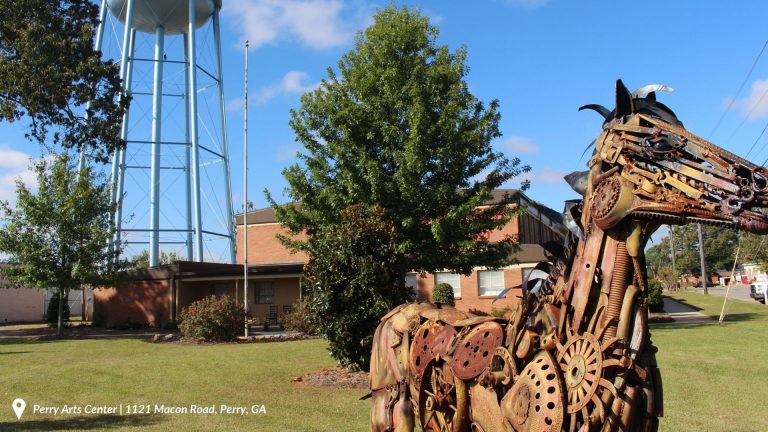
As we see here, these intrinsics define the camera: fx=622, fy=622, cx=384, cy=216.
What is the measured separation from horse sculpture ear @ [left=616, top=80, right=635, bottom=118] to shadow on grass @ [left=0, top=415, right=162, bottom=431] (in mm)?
8323

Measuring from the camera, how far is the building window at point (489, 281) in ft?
112

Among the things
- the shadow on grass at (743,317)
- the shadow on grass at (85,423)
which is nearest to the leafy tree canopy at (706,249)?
the shadow on grass at (743,317)

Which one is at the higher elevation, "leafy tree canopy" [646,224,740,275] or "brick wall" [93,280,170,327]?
"leafy tree canopy" [646,224,740,275]

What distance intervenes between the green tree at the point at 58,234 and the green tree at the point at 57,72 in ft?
34.8

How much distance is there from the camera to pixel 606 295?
3.83 m

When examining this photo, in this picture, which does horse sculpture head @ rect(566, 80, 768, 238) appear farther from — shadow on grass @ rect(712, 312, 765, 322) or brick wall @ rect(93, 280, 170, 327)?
brick wall @ rect(93, 280, 170, 327)

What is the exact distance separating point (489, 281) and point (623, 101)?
3084cm

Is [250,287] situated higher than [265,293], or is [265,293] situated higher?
[250,287]

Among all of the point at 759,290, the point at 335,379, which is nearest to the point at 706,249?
the point at 759,290

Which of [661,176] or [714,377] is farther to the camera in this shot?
[714,377]

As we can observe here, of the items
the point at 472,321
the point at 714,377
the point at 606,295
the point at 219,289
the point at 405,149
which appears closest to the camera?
the point at 606,295

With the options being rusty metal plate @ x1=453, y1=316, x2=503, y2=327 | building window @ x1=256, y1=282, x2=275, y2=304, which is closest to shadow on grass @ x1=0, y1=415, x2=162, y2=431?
rusty metal plate @ x1=453, y1=316, x2=503, y2=327

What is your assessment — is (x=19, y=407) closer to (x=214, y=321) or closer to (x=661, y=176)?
A: (x=661, y=176)

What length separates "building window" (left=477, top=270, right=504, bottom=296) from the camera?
34.1 metres
